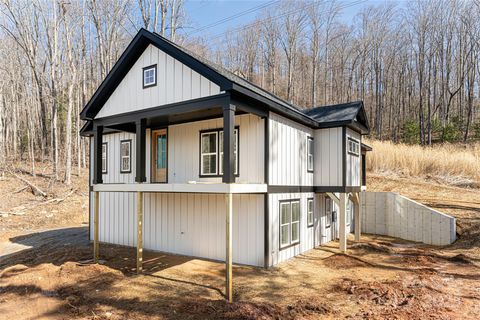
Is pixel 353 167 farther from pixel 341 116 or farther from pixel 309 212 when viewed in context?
pixel 309 212

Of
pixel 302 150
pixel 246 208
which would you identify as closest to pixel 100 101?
pixel 246 208

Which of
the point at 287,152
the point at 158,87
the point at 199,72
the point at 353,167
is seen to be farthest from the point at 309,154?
the point at 158,87

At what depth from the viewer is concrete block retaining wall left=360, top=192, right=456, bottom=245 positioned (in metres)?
11.8

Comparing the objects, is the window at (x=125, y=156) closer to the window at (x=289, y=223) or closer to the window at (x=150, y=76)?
the window at (x=150, y=76)

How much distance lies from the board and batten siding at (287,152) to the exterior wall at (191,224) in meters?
1.09

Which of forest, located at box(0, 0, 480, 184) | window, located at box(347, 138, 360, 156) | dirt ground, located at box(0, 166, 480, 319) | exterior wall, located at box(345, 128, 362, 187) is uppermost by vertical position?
forest, located at box(0, 0, 480, 184)

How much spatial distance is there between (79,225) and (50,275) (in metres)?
9.35

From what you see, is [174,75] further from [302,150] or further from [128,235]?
[128,235]

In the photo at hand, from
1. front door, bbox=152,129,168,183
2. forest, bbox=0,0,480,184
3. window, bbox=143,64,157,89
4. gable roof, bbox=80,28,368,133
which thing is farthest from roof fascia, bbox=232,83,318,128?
forest, bbox=0,0,480,184

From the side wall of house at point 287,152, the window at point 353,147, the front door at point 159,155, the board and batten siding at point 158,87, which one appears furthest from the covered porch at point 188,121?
the window at point 353,147

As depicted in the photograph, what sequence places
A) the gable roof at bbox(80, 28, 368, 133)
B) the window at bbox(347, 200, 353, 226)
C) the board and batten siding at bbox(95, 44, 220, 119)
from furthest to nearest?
the window at bbox(347, 200, 353, 226) → the board and batten siding at bbox(95, 44, 220, 119) → the gable roof at bbox(80, 28, 368, 133)

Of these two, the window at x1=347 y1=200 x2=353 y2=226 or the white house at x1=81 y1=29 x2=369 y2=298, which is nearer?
the white house at x1=81 y1=29 x2=369 y2=298

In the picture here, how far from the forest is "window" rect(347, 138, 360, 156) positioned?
15.7m

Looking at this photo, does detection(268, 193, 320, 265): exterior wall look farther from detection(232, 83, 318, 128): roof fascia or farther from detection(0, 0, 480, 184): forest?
detection(0, 0, 480, 184): forest
